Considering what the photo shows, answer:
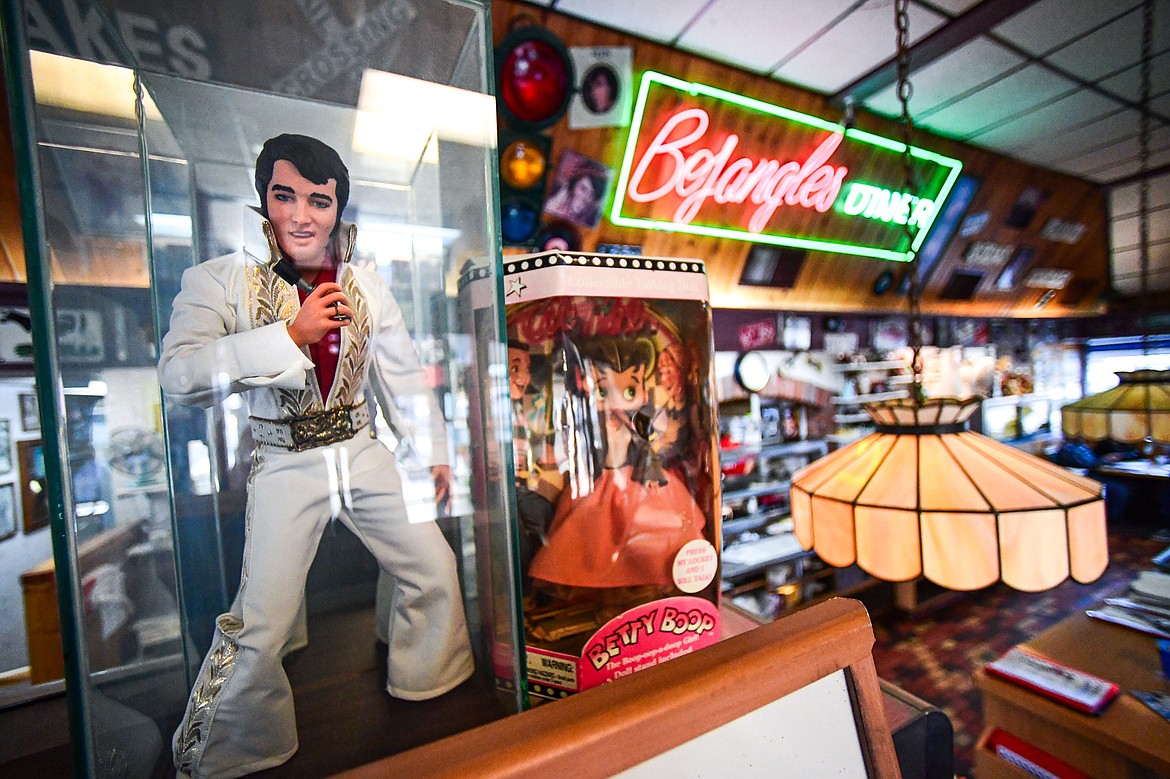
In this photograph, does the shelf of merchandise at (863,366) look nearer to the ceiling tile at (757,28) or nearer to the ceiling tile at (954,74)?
the ceiling tile at (954,74)

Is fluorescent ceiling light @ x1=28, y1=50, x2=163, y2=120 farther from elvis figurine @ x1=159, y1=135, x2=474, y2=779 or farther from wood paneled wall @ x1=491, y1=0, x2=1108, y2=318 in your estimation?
wood paneled wall @ x1=491, y1=0, x2=1108, y2=318

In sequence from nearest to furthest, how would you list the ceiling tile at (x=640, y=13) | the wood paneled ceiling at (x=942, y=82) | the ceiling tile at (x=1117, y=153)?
the ceiling tile at (x=640, y=13), the wood paneled ceiling at (x=942, y=82), the ceiling tile at (x=1117, y=153)

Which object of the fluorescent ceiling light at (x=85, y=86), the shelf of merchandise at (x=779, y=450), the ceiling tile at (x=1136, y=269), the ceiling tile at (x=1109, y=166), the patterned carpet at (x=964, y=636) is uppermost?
the ceiling tile at (x=1109, y=166)

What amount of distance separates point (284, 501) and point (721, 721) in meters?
0.44

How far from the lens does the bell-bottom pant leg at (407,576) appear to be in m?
0.53

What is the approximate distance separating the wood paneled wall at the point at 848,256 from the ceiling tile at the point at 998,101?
0.18m

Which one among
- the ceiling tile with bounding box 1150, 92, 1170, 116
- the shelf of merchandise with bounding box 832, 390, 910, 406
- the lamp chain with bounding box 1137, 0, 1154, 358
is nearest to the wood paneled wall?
the shelf of merchandise with bounding box 832, 390, 910, 406

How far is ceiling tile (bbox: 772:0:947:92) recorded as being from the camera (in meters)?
2.42

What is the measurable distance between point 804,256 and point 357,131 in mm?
3713

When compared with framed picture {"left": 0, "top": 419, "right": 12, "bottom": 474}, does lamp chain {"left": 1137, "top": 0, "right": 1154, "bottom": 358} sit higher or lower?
higher

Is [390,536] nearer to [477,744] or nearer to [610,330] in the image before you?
[477,744]

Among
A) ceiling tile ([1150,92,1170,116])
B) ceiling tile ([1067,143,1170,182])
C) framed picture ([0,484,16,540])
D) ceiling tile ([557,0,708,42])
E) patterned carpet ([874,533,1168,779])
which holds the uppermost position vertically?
ceiling tile ([1150,92,1170,116])

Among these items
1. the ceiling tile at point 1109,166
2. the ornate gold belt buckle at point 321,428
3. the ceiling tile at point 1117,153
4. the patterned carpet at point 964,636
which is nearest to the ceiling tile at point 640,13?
the ornate gold belt buckle at point 321,428

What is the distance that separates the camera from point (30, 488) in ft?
3.30
